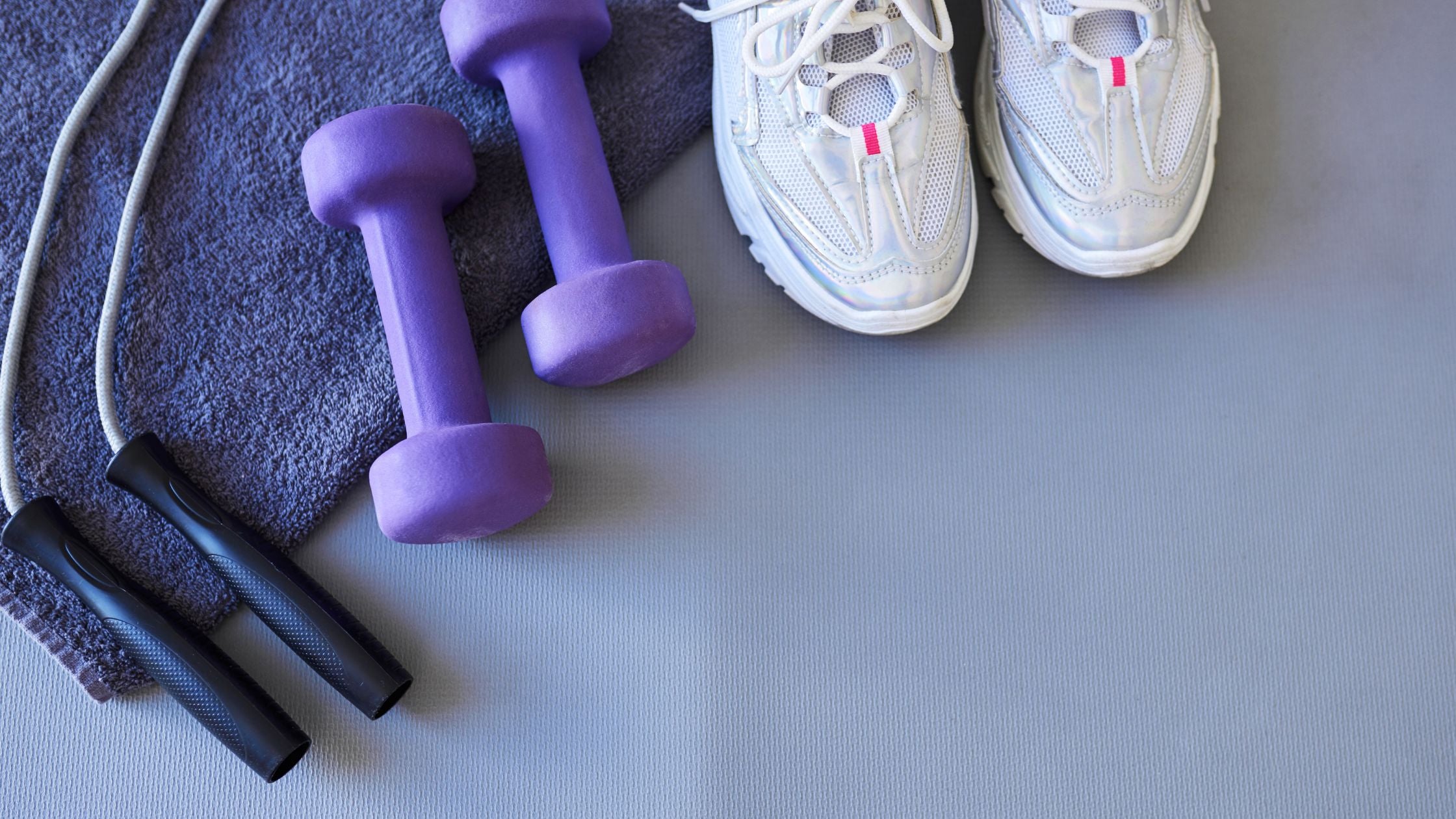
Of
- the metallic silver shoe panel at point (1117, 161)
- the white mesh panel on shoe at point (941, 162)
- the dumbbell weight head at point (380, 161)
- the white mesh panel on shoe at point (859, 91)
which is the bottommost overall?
the metallic silver shoe panel at point (1117, 161)

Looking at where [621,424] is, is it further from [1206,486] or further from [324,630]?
[1206,486]

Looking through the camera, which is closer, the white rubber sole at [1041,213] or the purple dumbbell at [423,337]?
the purple dumbbell at [423,337]

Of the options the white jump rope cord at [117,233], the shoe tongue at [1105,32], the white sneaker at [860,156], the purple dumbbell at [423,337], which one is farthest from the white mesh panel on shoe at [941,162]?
the white jump rope cord at [117,233]

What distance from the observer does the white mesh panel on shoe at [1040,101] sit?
84 cm

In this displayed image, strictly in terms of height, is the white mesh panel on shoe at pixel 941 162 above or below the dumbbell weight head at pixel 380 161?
below

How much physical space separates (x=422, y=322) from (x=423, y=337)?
12mm

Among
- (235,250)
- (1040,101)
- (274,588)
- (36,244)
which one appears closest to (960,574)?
(1040,101)

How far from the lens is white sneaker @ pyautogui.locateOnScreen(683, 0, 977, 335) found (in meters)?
0.82

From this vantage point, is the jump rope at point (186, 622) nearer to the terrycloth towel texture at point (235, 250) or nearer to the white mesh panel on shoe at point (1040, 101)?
the terrycloth towel texture at point (235, 250)

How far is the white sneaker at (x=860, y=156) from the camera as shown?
2.70ft

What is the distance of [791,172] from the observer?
847 millimetres

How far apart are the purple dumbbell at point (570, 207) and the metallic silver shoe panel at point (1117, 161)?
32cm

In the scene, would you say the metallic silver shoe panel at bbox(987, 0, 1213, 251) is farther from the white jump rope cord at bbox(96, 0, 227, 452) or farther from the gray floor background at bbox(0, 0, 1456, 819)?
the white jump rope cord at bbox(96, 0, 227, 452)

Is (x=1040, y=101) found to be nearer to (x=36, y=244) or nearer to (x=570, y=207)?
(x=570, y=207)
